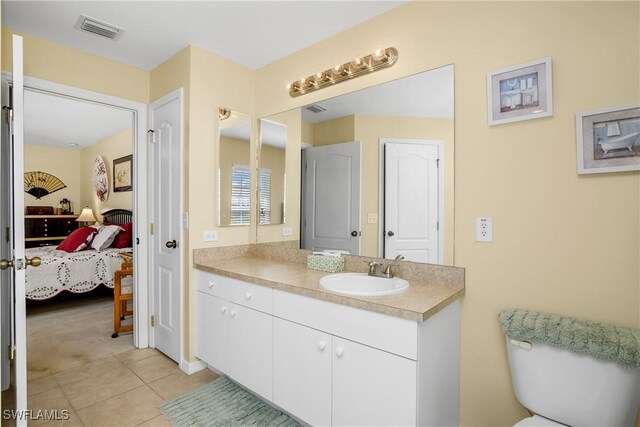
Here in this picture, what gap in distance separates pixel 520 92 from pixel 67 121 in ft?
18.8

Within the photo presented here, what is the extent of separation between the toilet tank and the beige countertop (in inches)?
14.5

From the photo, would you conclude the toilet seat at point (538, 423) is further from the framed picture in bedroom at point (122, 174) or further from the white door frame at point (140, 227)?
the framed picture in bedroom at point (122, 174)

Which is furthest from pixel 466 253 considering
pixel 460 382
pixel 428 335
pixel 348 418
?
pixel 348 418

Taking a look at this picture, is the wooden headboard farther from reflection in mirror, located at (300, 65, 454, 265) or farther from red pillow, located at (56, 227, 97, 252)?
reflection in mirror, located at (300, 65, 454, 265)

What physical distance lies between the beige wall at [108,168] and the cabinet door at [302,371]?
4.13 metres

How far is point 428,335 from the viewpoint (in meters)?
1.37

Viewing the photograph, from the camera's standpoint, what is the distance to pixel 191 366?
243 centimetres

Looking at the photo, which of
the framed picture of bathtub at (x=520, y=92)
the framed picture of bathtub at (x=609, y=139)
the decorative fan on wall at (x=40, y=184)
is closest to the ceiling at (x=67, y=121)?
the decorative fan on wall at (x=40, y=184)

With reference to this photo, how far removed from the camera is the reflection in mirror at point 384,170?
1777 mm

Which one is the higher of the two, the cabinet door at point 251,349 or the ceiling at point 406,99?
the ceiling at point 406,99

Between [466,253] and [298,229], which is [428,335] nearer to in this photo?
[466,253]

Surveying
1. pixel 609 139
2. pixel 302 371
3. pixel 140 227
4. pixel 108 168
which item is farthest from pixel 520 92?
pixel 108 168

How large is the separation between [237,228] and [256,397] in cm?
128

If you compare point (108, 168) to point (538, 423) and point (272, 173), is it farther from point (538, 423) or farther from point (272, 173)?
point (538, 423)
